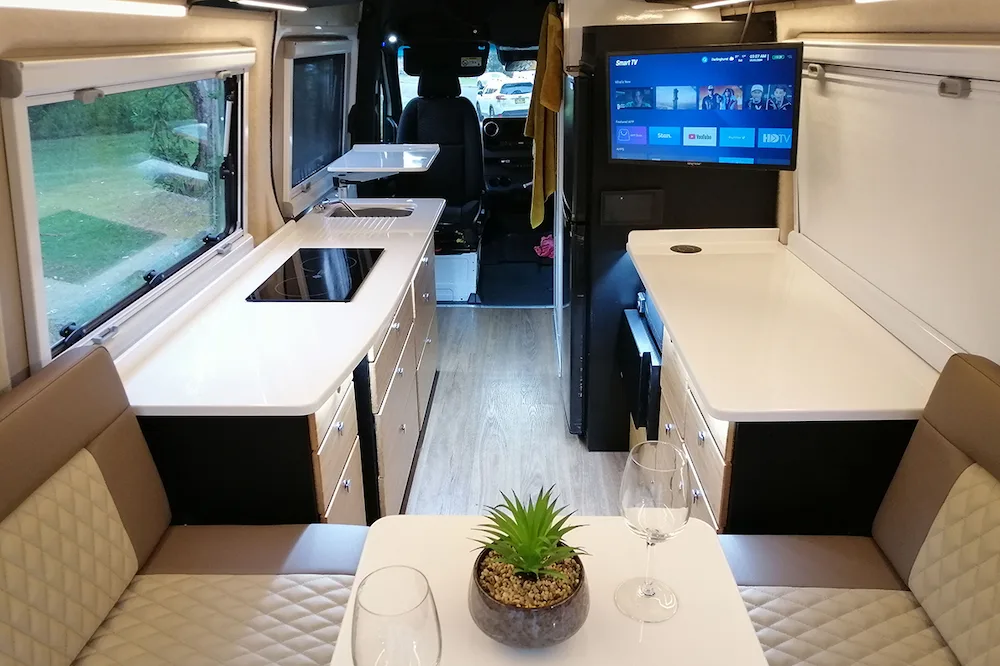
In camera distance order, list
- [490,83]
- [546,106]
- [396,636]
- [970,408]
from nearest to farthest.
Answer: [396,636], [970,408], [546,106], [490,83]

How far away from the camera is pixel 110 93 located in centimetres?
200

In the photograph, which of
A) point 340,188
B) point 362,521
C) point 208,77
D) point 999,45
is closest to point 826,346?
point 999,45

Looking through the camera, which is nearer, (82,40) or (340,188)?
(82,40)

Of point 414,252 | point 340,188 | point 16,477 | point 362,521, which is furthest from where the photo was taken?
point 340,188

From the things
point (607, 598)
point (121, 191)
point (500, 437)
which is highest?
point (121, 191)

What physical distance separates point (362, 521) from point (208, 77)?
1.47m

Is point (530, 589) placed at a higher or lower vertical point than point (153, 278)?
lower

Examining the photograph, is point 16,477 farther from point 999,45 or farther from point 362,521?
point 999,45

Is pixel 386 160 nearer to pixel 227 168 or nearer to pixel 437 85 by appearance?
pixel 227 168

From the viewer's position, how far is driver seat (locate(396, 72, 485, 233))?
502 cm

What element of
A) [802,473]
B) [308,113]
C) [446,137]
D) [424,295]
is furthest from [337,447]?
[446,137]

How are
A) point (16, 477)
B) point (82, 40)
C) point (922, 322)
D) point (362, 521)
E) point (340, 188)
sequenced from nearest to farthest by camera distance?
point (16, 477), point (82, 40), point (922, 322), point (362, 521), point (340, 188)

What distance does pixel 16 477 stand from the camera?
56.6 inches

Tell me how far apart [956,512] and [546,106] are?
2.37 m
